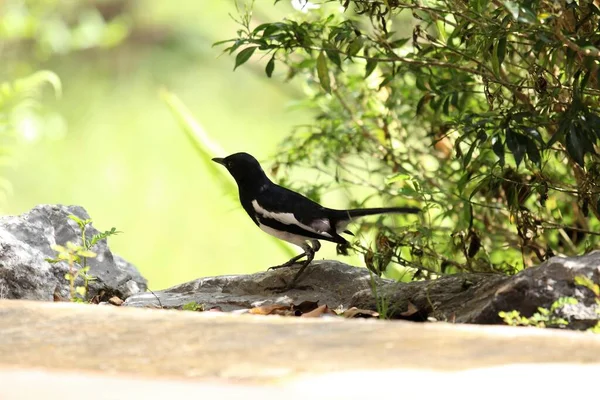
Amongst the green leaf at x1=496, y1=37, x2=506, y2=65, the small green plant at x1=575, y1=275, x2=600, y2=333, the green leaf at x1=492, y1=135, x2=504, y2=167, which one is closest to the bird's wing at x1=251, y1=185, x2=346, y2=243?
the green leaf at x1=492, y1=135, x2=504, y2=167

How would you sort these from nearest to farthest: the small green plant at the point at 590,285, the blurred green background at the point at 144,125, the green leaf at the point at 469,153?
the small green plant at the point at 590,285
the green leaf at the point at 469,153
the blurred green background at the point at 144,125

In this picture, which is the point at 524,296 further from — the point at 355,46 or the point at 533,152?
the point at 355,46

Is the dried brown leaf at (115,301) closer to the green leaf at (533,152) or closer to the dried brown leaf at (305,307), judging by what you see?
the dried brown leaf at (305,307)

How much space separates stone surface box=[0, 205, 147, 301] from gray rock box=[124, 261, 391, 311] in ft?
0.61

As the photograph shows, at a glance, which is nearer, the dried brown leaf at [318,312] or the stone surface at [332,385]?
the stone surface at [332,385]

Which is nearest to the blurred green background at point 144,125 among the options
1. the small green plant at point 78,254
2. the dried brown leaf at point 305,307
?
the small green plant at point 78,254

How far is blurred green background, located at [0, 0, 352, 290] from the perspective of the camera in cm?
870

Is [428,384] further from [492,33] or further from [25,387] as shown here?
[492,33]

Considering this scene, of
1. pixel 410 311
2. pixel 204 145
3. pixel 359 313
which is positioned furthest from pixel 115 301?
pixel 204 145

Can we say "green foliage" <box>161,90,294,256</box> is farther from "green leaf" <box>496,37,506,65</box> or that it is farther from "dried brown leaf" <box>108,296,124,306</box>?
"green leaf" <box>496,37,506,65</box>

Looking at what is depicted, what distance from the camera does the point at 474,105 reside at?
5.12m

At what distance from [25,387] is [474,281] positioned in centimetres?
212

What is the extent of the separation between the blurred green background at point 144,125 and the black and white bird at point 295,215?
3.32 metres

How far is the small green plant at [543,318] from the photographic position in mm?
2598
